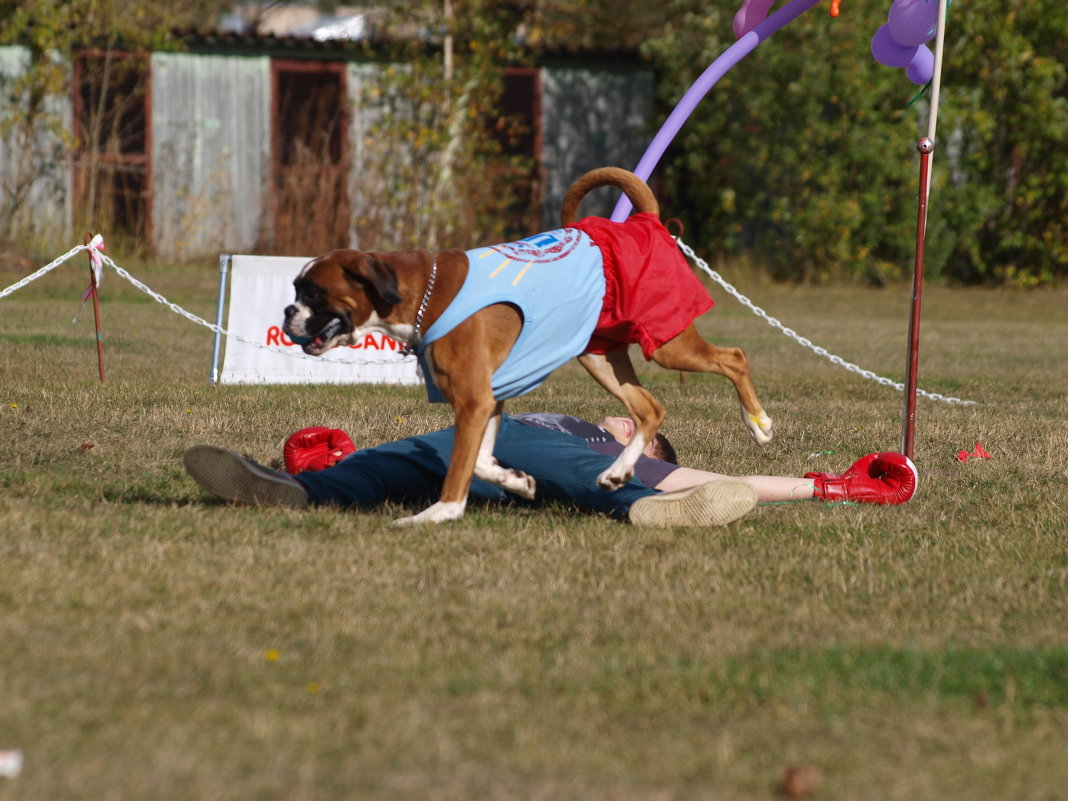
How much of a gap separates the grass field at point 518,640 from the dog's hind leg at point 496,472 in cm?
15

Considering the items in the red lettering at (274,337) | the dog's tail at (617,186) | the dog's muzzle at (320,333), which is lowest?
the red lettering at (274,337)

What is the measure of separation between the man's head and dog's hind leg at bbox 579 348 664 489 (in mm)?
150

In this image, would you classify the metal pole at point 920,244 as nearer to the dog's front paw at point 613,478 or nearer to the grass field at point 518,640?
the grass field at point 518,640

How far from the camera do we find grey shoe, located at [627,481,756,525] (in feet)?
17.4

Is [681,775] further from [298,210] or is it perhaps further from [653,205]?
[298,210]

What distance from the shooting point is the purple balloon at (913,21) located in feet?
Result: 22.6

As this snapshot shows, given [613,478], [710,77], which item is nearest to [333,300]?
[613,478]

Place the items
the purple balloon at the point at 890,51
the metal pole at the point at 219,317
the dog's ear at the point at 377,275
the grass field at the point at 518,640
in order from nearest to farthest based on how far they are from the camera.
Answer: the grass field at the point at 518,640 < the dog's ear at the point at 377,275 < the purple balloon at the point at 890,51 < the metal pole at the point at 219,317

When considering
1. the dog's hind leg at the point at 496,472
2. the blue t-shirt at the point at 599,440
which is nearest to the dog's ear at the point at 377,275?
the dog's hind leg at the point at 496,472

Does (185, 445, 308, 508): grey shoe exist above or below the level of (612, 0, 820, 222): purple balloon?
below

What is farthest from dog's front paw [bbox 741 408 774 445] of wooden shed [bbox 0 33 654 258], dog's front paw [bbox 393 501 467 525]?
wooden shed [bbox 0 33 654 258]

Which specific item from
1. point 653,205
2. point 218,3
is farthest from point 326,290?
point 218,3

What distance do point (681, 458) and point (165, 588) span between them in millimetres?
3508

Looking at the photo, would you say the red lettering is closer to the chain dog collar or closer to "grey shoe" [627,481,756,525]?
the chain dog collar
